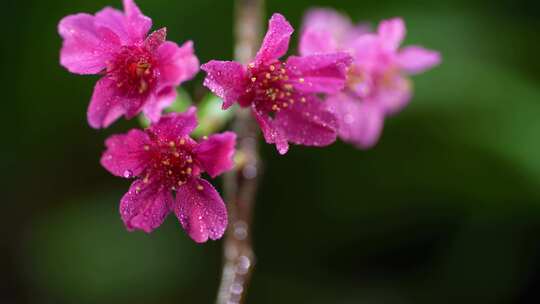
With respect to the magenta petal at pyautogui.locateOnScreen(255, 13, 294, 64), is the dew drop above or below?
below


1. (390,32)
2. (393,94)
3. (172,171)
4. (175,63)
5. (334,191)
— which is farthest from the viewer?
(334,191)

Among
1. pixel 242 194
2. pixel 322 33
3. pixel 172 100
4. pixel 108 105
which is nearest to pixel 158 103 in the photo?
pixel 172 100

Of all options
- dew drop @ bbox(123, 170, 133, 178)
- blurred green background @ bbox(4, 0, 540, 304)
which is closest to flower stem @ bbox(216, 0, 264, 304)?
dew drop @ bbox(123, 170, 133, 178)

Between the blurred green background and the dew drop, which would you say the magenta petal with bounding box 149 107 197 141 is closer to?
the dew drop

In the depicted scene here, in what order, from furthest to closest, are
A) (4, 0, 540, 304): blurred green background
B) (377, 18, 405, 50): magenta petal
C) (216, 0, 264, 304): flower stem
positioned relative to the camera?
(4, 0, 540, 304): blurred green background
(377, 18, 405, 50): magenta petal
(216, 0, 264, 304): flower stem

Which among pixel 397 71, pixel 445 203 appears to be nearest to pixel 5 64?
→ pixel 397 71

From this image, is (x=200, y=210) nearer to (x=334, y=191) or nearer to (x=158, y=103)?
(x=158, y=103)

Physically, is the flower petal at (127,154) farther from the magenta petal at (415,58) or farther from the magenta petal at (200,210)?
the magenta petal at (415,58)
